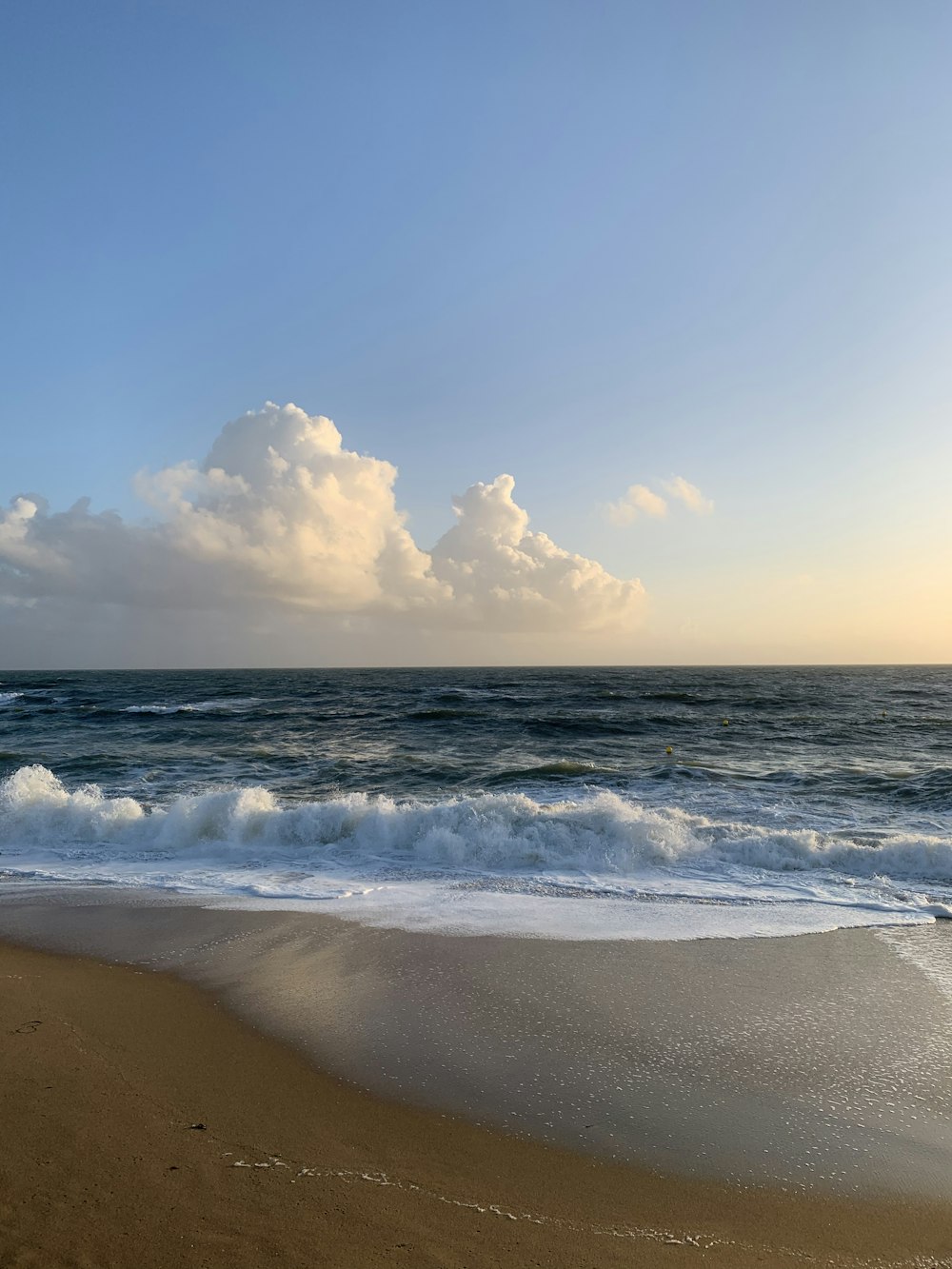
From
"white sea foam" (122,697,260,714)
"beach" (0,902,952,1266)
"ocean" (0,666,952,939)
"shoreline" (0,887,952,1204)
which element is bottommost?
"white sea foam" (122,697,260,714)

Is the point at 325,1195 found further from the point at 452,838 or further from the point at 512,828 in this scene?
the point at 512,828

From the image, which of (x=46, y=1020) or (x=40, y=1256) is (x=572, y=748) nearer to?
(x=46, y=1020)

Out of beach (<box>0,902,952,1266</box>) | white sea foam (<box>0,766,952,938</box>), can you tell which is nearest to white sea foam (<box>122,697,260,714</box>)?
white sea foam (<box>0,766,952,938</box>)

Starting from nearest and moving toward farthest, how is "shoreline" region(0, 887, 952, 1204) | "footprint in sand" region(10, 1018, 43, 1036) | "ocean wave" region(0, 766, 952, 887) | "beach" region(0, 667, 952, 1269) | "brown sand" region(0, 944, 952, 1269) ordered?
1. "brown sand" region(0, 944, 952, 1269)
2. "beach" region(0, 667, 952, 1269)
3. "shoreline" region(0, 887, 952, 1204)
4. "footprint in sand" region(10, 1018, 43, 1036)
5. "ocean wave" region(0, 766, 952, 887)

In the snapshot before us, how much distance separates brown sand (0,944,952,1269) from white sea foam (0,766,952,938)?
3.76 metres

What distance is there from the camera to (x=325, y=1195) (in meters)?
3.48

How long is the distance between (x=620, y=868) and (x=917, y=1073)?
6.02 metres

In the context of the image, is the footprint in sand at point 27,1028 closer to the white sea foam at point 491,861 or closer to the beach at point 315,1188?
the beach at point 315,1188

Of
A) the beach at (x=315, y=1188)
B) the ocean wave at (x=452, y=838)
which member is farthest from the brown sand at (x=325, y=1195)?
the ocean wave at (x=452, y=838)

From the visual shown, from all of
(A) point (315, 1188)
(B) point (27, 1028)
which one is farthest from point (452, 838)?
(A) point (315, 1188)

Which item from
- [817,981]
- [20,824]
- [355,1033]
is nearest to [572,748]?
[20,824]

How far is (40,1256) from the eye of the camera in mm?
3004

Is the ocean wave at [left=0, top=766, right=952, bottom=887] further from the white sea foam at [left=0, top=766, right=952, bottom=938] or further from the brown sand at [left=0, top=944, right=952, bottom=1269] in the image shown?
the brown sand at [left=0, top=944, right=952, bottom=1269]

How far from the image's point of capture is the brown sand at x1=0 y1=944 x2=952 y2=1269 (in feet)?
10.3
